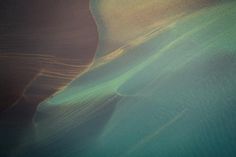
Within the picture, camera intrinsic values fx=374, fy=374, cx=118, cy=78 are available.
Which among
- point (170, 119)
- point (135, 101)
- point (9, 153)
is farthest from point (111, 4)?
point (9, 153)

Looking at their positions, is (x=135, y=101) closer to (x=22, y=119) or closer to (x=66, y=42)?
(x=66, y=42)

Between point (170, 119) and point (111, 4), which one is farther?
point (111, 4)

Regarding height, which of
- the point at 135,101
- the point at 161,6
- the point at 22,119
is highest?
the point at 161,6

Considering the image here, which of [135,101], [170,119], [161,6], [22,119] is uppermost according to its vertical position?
[161,6]

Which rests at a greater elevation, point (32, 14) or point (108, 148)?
point (32, 14)

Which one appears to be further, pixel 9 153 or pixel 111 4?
pixel 111 4

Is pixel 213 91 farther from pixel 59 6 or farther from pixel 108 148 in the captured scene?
pixel 59 6

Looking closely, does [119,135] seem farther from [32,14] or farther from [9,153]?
[32,14]

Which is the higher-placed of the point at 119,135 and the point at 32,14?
the point at 32,14

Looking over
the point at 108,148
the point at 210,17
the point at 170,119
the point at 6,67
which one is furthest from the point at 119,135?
the point at 210,17
